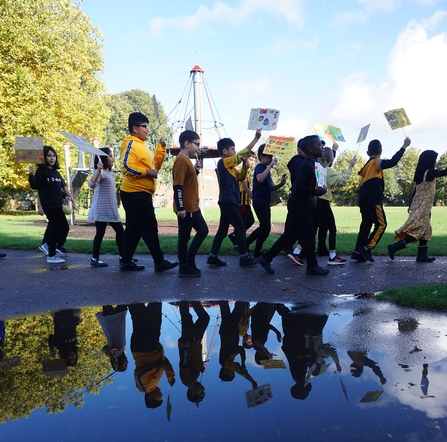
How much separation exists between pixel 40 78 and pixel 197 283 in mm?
23249

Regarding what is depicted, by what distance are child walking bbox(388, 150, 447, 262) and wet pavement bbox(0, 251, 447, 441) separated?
5.16ft

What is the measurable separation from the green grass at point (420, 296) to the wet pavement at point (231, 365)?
0.18 meters

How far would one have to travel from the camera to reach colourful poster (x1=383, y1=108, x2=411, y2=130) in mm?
8516

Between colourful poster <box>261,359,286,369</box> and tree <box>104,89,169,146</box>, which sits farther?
tree <box>104,89,169,146</box>

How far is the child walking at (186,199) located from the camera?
6457 mm

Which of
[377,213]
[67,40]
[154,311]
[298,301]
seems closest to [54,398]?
[154,311]

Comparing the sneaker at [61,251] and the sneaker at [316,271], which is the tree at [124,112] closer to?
the sneaker at [61,251]

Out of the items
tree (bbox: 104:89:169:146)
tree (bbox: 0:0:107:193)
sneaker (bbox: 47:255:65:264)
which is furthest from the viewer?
tree (bbox: 104:89:169:146)

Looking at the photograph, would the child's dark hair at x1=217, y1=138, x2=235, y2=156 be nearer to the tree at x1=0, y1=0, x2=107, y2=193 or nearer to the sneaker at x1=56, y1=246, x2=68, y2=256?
the sneaker at x1=56, y1=246, x2=68, y2=256

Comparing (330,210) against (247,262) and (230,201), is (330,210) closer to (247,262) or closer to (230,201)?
(247,262)

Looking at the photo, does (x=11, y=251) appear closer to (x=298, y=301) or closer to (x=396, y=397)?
(x=298, y=301)

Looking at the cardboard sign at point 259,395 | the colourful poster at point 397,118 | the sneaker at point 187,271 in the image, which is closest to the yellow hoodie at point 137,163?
the sneaker at point 187,271

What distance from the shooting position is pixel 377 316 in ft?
14.8

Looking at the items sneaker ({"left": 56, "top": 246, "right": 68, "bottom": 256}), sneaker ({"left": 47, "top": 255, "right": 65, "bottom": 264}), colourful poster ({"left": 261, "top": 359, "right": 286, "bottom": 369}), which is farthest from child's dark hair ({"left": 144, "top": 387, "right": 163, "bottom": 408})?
sneaker ({"left": 56, "top": 246, "right": 68, "bottom": 256})
